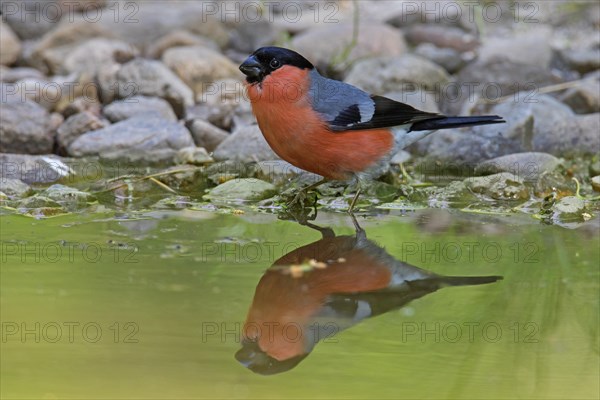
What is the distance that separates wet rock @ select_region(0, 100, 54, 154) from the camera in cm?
623

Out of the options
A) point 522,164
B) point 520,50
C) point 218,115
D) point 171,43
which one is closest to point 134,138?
point 218,115

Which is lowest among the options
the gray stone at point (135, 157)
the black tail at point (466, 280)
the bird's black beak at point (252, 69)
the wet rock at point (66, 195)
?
the gray stone at point (135, 157)

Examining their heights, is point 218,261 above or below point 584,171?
above

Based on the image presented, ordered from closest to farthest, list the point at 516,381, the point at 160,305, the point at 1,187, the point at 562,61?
the point at 516,381 < the point at 160,305 < the point at 1,187 < the point at 562,61

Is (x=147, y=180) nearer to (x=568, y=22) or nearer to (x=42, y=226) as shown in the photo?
(x=42, y=226)

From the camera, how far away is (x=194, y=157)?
5984mm

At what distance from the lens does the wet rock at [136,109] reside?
270 inches

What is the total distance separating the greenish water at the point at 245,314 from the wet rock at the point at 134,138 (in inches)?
65.6

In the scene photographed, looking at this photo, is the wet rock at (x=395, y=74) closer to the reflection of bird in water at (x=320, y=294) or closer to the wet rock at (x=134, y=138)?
the wet rock at (x=134, y=138)

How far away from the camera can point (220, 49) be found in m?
8.77

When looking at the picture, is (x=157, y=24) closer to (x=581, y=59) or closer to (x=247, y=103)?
(x=247, y=103)

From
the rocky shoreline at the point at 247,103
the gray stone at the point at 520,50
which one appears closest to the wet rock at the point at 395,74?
the rocky shoreline at the point at 247,103

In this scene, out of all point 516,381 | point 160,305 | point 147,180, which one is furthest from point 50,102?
point 516,381

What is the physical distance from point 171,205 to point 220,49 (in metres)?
3.91
